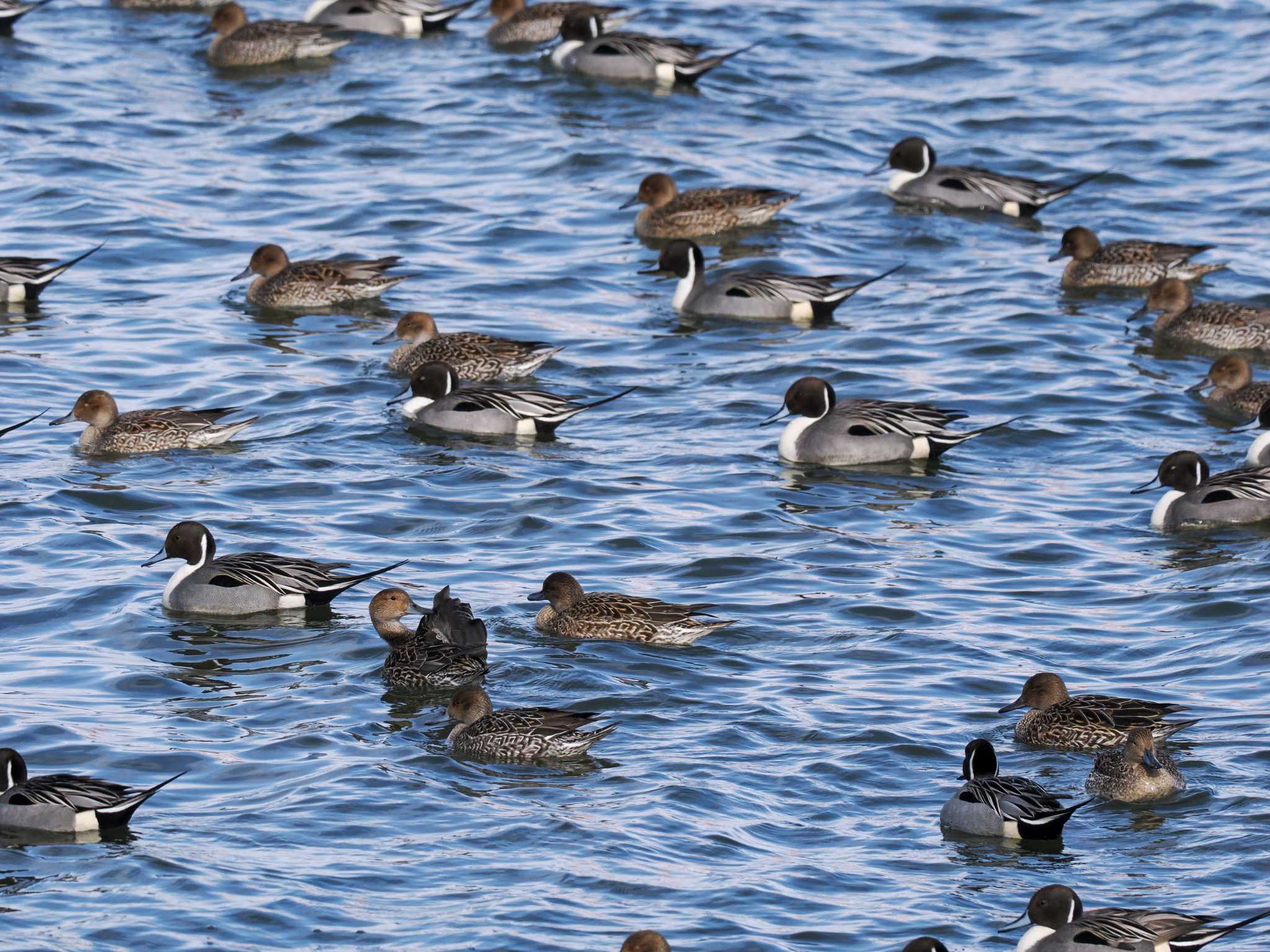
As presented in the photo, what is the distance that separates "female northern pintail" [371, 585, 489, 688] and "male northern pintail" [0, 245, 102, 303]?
7.17 meters

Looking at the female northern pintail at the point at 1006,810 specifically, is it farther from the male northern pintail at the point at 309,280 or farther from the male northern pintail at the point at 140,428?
the male northern pintail at the point at 309,280

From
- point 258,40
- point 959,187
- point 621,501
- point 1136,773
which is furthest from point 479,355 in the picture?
point 258,40

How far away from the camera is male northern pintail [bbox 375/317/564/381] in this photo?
52.1 ft

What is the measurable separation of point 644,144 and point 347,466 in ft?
28.4

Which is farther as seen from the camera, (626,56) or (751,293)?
(626,56)

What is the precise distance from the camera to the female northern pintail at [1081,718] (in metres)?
10.3

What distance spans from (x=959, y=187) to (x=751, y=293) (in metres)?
3.47

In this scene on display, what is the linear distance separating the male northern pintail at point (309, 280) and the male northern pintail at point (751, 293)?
2.34 meters

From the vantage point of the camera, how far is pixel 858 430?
14.8m

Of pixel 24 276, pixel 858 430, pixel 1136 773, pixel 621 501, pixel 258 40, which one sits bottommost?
pixel 621 501

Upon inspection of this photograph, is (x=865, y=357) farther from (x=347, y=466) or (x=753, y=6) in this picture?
(x=753, y=6)

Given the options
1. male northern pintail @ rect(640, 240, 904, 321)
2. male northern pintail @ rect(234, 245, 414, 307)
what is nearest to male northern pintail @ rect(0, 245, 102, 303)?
male northern pintail @ rect(234, 245, 414, 307)

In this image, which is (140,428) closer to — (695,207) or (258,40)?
(695,207)

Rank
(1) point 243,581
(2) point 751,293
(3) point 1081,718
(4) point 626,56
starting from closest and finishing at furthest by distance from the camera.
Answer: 1. (3) point 1081,718
2. (1) point 243,581
3. (2) point 751,293
4. (4) point 626,56
